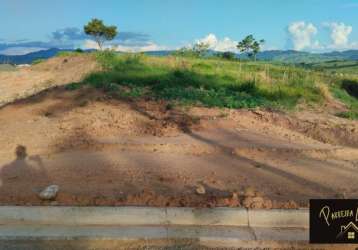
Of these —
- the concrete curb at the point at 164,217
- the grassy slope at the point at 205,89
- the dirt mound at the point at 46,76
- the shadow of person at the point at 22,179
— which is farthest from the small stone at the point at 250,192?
the dirt mound at the point at 46,76

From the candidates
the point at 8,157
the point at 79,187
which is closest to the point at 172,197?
the point at 79,187

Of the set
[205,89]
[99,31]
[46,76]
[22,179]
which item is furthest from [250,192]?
[99,31]

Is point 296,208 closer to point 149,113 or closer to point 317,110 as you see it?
point 149,113

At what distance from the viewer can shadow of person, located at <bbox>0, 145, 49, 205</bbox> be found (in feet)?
18.3

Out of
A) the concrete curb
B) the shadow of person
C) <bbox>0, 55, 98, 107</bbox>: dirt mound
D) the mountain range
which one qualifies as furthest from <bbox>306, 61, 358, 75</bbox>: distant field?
the concrete curb

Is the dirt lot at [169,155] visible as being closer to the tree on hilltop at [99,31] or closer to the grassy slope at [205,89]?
the grassy slope at [205,89]

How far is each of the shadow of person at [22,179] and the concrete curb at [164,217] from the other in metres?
0.43

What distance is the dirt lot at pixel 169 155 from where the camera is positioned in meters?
5.70

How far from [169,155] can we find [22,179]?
2120 mm

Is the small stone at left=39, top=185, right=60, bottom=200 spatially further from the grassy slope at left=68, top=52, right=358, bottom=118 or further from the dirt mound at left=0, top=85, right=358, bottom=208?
the grassy slope at left=68, top=52, right=358, bottom=118

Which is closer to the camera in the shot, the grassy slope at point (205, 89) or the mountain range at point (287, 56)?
the grassy slope at point (205, 89)

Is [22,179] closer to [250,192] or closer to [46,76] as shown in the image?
[250,192]

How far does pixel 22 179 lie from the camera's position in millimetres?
6266

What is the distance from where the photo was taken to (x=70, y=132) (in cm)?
855
